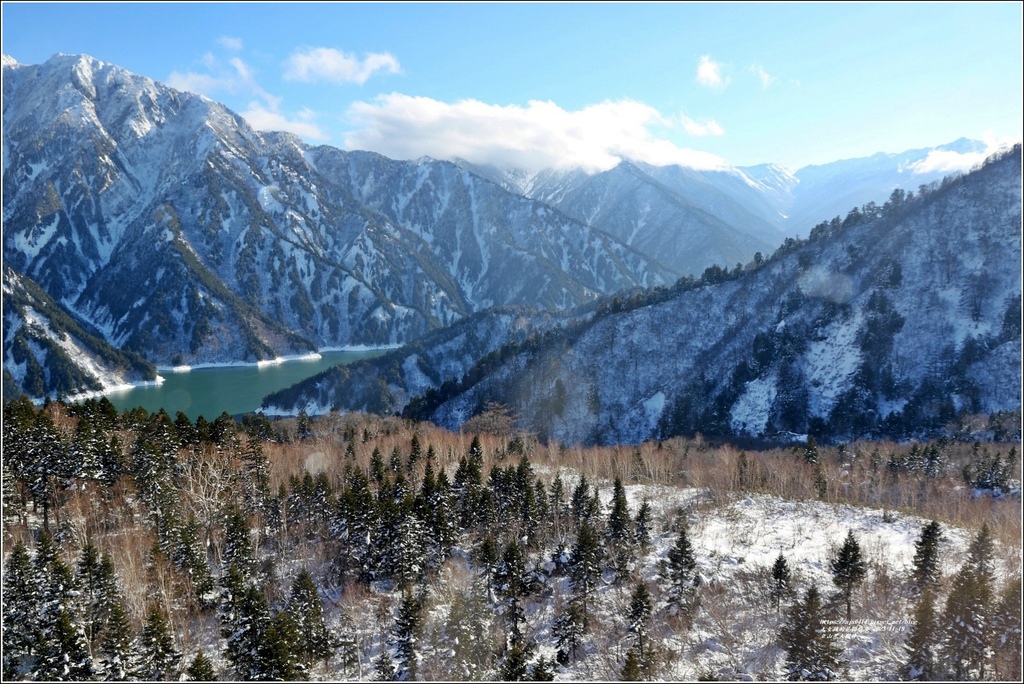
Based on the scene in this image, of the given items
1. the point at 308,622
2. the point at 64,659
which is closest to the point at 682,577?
the point at 308,622

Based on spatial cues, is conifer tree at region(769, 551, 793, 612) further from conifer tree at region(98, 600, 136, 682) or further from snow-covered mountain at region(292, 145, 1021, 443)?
snow-covered mountain at region(292, 145, 1021, 443)

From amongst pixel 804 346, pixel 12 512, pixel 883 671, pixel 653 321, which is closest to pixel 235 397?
pixel 653 321

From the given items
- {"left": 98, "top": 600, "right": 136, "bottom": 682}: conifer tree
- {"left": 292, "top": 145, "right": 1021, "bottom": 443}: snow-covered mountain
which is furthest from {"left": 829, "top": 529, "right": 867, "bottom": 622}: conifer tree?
{"left": 292, "top": 145, "right": 1021, "bottom": 443}: snow-covered mountain

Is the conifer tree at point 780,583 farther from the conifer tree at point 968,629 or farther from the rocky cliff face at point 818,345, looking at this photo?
the rocky cliff face at point 818,345

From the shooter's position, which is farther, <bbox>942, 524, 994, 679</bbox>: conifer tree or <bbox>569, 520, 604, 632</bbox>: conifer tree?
<bbox>569, 520, 604, 632</bbox>: conifer tree

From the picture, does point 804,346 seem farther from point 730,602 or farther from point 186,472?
point 186,472

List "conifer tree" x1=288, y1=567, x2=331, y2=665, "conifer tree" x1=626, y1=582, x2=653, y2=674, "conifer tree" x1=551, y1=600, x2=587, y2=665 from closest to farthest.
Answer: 1. "conifer tree" x1=288, y1=567, x2=331, y2=665
2. "conifer tree" x1=626, y1=582, x2=653, y2=674
3. "conifer tree" x1=551, y1=600, x2=587, y2=665

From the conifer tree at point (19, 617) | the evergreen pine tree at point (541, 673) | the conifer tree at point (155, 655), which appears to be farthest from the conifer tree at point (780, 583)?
the conifer tree at point (19, 617)
